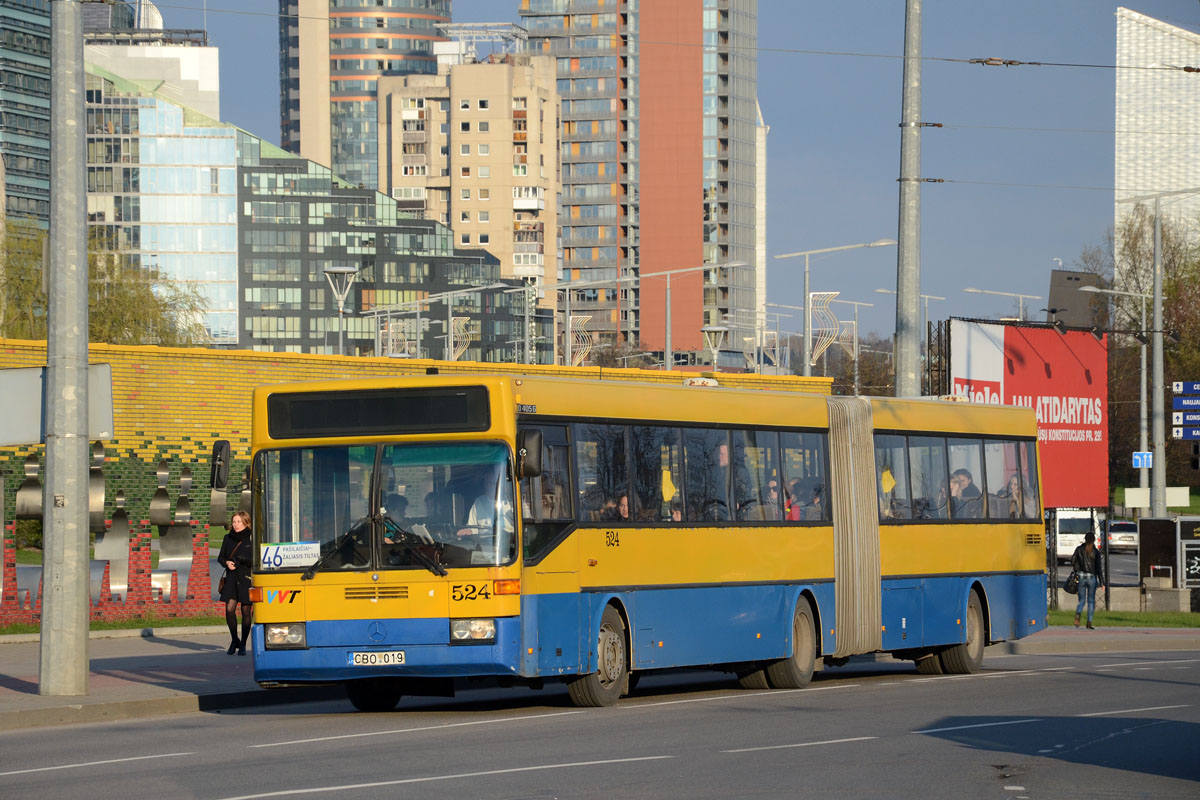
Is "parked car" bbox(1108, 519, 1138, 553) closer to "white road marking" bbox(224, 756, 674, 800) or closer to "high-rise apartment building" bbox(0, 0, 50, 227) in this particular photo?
"white road marking" bbox(224, 756, 674, 800)

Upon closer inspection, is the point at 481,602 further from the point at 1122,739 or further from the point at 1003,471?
the point at 1003,471

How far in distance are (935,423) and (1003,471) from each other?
5.78 feet

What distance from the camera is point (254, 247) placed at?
169 meters

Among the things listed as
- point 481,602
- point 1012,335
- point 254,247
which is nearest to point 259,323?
point 254,247

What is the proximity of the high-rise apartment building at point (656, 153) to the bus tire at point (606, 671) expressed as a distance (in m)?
166

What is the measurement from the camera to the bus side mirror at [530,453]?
16.1 m

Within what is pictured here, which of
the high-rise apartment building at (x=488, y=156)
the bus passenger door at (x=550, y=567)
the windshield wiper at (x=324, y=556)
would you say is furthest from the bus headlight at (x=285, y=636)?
the high-rise apartment building at (x=488, y=156)

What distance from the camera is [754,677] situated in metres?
20.8

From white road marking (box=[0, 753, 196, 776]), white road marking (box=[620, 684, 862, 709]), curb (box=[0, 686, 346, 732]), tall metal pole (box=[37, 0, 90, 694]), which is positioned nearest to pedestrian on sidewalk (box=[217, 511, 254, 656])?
curb (box=[0, 686, 346, 732])

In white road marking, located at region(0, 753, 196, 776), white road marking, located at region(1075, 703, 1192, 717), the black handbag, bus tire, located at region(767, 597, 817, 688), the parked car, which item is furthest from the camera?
the parked car

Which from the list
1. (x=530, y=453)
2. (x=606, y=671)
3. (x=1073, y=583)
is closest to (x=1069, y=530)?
(x=1073, y=583)

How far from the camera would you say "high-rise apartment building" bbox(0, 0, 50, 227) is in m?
158

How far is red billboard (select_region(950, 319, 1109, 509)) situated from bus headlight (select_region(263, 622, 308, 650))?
25400 millimetres

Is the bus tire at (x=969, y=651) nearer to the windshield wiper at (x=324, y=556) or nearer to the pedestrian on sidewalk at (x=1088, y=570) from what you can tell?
the windshield wiper at (x=324, y=556)
